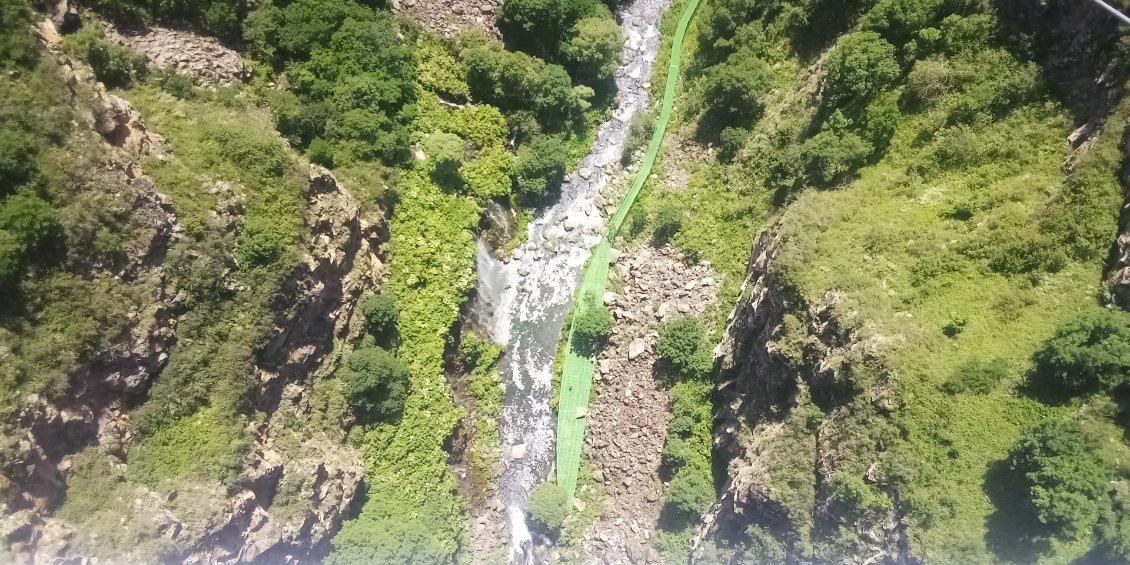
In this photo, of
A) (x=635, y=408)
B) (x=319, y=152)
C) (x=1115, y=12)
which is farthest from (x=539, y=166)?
(x=1115, y=12)

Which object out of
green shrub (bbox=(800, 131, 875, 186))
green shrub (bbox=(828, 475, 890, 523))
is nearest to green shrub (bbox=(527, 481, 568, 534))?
green shrub (bbox=(828, 475, 890, 523))

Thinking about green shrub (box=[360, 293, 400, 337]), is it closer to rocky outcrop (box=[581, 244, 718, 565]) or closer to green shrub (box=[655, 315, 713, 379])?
rocky outcrop (box=[581, 244, 718, 565])

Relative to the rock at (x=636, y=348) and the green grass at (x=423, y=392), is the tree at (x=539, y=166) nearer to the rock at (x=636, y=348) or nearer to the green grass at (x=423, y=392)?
the green grass at (x=423, y=392)

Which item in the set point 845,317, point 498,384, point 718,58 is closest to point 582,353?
point 498,384

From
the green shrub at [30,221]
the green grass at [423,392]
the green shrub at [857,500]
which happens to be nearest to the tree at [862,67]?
the green shrub at [857,500]

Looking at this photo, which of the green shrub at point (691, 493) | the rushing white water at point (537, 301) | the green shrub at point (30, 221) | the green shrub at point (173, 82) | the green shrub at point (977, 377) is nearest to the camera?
the green shrub at point (30, 221)

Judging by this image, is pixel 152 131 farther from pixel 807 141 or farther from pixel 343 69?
pixel 807 141
